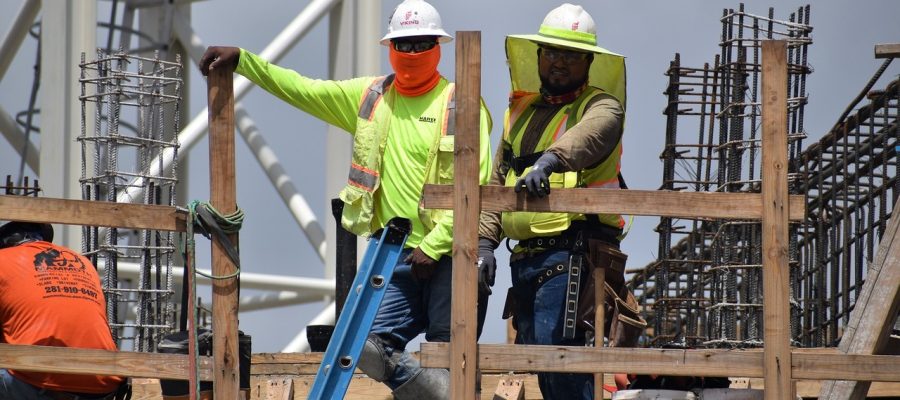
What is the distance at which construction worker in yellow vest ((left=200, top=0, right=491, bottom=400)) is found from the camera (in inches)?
461

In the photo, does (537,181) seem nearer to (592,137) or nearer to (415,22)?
(592,137)

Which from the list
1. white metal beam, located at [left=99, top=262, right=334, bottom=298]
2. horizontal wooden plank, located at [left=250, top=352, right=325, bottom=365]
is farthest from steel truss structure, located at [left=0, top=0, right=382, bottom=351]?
horizontal wooden plank, located at [left=250, top=352, right=325, bottom=365]

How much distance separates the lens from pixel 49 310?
12.2m

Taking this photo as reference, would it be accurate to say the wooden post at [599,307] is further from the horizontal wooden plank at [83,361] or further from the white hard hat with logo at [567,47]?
the horizontal wooden plank at [83,361]

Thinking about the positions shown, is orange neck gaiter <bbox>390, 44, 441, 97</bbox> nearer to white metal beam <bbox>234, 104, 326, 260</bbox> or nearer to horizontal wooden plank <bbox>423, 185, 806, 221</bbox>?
horizontal wooden plank <bbox>423, 185, 806, 221</bbox>

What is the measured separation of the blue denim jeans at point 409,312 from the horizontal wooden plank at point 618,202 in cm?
106

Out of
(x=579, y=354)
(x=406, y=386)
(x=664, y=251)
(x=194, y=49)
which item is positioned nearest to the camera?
(x=579, y=354)

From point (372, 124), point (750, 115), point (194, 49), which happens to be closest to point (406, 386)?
point (372, 124)

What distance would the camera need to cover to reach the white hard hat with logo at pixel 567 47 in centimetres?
1171

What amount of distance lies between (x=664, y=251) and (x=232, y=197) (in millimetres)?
10531

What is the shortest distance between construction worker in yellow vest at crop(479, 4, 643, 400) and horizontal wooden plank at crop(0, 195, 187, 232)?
6.12ft

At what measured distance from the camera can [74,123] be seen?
67.3 ft

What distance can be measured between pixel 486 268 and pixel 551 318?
1.70ft

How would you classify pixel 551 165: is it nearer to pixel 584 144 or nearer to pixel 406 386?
pixel 584 144
